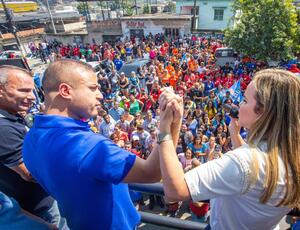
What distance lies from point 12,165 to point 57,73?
0.67 metres

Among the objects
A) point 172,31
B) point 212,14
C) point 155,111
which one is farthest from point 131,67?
point 212,14

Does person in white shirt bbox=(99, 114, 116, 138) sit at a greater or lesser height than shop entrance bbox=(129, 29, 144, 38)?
greater

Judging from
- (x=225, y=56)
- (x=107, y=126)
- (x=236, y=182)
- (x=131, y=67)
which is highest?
(x=236, y=182)

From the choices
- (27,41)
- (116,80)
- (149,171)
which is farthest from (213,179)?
(27,41)

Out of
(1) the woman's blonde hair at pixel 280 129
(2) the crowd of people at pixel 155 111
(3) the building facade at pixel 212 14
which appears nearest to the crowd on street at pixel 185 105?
(2) the crowd of people at pixel 155 111

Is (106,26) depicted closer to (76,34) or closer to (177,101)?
(76,34)

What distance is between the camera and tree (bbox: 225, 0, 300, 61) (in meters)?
13.0

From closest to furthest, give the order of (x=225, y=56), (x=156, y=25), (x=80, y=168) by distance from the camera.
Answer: (x=80, y=168), (x=225, y=56), (x=156, y=25)

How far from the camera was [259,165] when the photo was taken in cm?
115

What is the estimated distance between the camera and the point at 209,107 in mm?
8000

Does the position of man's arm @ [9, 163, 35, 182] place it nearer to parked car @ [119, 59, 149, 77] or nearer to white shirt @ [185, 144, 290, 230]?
white shirt @ [185, 144, 290, 230]

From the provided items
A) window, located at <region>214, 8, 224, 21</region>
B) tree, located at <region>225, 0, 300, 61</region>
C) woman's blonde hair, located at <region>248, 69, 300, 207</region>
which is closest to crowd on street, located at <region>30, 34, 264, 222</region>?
woman's blonde hair, located at <region>248, 69, 300, 207</region>

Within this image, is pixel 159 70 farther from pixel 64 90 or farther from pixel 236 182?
pixel 236 182

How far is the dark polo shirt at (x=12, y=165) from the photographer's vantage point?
1.57 metres
